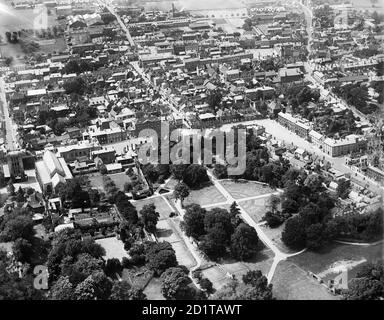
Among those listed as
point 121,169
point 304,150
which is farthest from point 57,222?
point 304,150

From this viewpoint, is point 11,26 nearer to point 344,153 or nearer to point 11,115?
point 11,115

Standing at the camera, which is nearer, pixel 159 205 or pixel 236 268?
pixel 236 268

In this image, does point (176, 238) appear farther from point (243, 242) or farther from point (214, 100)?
point (214, 100)

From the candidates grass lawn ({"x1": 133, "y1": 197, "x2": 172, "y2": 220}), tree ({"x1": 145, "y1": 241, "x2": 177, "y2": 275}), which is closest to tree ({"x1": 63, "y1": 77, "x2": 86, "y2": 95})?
grass lawn ({"x1": 133, "y1": 197, "x2": 172, "y2": 220})

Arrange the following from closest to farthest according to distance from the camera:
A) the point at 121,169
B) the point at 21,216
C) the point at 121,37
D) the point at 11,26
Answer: the point at 21,216 < the point at 121,169 < the point at 11,26 < the point at 121,37

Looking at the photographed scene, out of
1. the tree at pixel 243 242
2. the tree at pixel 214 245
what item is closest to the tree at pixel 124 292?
the tree at pixel 214 245

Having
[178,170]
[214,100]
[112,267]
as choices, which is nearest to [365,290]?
[112,267]

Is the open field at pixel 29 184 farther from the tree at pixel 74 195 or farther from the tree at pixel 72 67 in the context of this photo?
the tree at pixel 72 67
